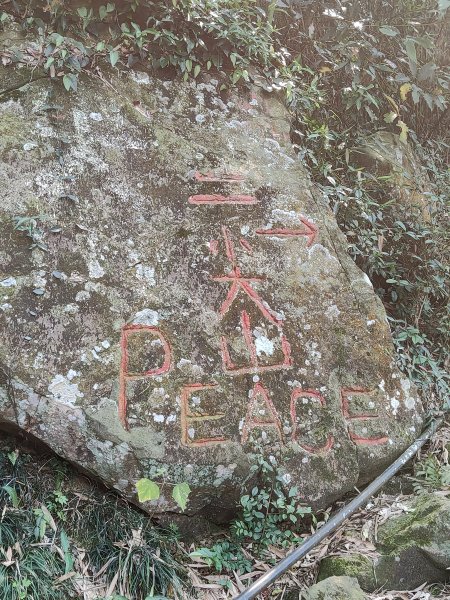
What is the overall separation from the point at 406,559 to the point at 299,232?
2.12 metres

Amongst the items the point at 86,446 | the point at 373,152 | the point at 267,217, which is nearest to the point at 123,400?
the point at 86,446

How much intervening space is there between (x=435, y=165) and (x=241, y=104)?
2623mm

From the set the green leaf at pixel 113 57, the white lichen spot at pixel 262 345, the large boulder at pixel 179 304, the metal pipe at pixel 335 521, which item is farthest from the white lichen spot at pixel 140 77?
the metal pipe at pixel 335 521

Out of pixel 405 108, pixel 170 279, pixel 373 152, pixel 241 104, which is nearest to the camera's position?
pixel 170 279

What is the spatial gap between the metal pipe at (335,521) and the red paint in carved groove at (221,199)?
196 centimetres

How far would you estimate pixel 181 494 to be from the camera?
265 centimetres

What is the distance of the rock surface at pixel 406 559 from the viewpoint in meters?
2.89

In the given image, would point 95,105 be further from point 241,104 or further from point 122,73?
point 241,104

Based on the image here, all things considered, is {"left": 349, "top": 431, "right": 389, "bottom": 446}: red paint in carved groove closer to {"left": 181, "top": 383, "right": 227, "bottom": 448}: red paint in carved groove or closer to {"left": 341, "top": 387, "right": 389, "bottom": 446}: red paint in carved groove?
{"left": 341, "top": 387, "right": 389, "bottom": 446}: red paint in carved groove

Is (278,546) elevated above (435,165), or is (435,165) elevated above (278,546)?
(435,165)

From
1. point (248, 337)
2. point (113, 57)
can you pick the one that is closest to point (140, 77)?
point (113, 57)

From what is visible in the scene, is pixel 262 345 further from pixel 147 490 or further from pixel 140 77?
pixel 140 77

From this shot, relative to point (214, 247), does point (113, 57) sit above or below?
above

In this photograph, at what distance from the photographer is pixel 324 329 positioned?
11.3 feet
